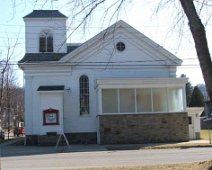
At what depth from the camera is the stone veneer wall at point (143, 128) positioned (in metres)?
35.8

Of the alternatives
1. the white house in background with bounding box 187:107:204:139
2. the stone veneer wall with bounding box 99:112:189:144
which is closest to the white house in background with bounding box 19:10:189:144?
the stone veneer wall with bounding box 99:112:189:144

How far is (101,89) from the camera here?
36.5 metres

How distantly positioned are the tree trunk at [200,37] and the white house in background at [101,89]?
75.0 ft

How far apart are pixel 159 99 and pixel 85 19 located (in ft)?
81.0

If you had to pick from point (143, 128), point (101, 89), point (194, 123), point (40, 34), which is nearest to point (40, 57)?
point (40, 34)

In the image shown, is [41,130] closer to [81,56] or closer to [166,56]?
[81,56]

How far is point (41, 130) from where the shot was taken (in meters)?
36.8

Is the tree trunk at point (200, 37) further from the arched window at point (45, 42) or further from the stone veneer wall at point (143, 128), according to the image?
the arched window at point (45, 42)

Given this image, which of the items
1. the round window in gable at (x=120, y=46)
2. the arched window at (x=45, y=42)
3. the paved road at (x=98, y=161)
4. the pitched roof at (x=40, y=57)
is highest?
the arched window at (x=45, y=42)

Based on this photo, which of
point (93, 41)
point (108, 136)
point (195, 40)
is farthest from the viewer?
point (93, 41)

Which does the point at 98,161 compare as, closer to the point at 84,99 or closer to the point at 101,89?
the point at 101,89

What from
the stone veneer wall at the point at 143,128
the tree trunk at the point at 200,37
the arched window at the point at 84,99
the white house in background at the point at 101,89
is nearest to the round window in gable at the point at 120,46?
the white house in background at the point at 101,89

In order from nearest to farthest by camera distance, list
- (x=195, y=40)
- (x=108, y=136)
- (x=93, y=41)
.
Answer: (x=195, y=40) < (x=108, y=136) < (x=93, y=41)

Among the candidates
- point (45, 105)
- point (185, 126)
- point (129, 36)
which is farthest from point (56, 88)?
point (185, 126)
